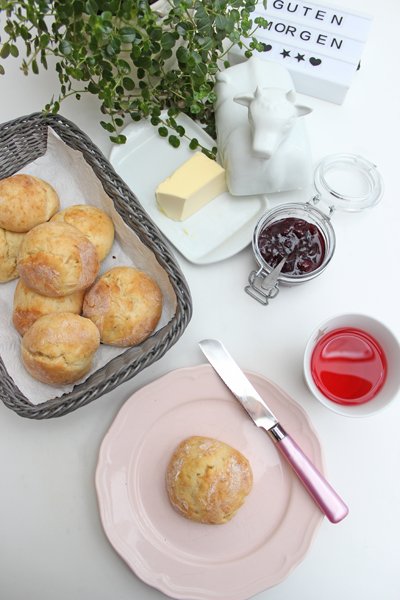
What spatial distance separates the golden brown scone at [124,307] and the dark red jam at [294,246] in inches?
8.8

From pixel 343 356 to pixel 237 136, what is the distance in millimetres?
465

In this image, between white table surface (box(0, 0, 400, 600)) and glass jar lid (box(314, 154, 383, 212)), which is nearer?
white table surface (box(0, 0, 400, 600))

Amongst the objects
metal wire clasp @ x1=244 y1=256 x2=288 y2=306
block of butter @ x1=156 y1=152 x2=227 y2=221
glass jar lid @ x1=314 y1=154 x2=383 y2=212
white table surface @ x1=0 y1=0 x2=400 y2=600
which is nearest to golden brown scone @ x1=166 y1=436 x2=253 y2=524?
white table surface @ x1=0 y1=0 x2=400 y2=600

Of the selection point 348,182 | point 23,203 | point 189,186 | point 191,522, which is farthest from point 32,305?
point 348,182

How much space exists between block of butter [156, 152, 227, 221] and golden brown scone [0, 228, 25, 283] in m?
0.28

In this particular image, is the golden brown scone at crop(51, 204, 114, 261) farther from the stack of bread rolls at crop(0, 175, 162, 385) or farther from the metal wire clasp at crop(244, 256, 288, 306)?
the metal wire clasp at crop(244, 256, 288, 306)

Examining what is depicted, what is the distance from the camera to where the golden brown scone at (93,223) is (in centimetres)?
104

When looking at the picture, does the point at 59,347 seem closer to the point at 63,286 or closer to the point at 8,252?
the point at 63,286

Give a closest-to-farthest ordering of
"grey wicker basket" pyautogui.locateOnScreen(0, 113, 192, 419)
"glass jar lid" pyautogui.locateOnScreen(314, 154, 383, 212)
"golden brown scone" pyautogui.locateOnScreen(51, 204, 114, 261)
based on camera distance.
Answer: "grey wicker basket" pyautogui.locateOnScreen(0, 113, 192, 419) → "golden brown scone" pyautogui.locateOnScreen(51, 204, 114, 261) → "glass jar lid" pyautogui.locateOnScreen(314, 154, 383, 212)

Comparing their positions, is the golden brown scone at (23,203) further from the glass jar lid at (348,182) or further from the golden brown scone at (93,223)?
the glass jar lid at (348,182)

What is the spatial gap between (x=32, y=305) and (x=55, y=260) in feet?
0.34

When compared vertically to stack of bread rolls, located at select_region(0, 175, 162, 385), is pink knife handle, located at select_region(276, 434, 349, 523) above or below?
below

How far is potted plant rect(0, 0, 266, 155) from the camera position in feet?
3.08

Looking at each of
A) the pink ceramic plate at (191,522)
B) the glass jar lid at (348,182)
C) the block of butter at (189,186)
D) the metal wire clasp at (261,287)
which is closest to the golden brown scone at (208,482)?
the pink ceramic plate at (191,522)
